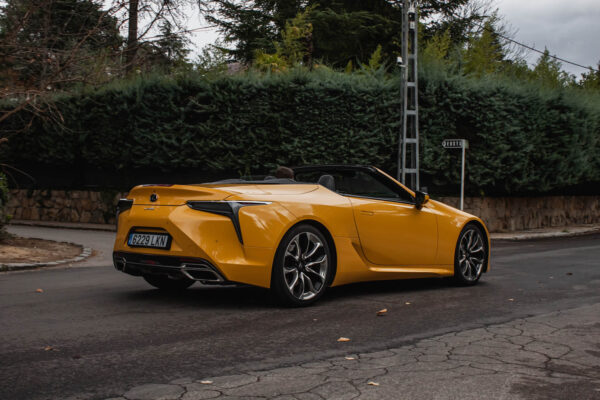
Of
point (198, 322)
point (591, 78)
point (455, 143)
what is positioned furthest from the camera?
point (591, 78)

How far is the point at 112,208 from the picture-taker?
20312 mm

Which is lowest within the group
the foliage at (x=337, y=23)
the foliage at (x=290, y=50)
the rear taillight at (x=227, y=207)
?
the rear taillight at (x=227, y=207)

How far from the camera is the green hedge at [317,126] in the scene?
17.9 m

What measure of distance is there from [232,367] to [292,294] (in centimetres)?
207

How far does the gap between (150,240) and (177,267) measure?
437 millimetres

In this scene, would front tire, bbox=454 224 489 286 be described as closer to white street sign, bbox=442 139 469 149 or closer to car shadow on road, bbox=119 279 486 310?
car shadow on road, bbox=119 279 486 310

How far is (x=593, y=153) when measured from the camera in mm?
21938

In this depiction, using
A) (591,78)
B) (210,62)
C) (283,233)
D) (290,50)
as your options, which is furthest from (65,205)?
(591,78)

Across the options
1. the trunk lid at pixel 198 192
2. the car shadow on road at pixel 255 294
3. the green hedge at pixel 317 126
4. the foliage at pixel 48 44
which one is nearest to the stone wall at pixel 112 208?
the green hedge at pixel 317 126

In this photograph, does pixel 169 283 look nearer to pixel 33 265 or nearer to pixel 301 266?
pixel 301 266

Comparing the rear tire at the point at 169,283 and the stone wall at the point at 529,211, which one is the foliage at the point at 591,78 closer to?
the stone wall at the point at 529,211

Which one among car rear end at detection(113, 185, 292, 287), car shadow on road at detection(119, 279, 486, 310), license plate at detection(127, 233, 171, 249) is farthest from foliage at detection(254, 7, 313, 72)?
car rear end at detection(113, 185, 292, 287)

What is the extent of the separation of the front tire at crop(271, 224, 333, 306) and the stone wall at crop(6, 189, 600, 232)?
13523 millimetres

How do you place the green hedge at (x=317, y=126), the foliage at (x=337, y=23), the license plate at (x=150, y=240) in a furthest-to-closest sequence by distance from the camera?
1. the foliage at (x=337, y=23)
2. the green hedge at (x=317, y=126)
3. the license plate at (x=150, y=240)
